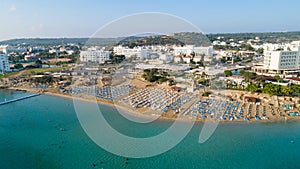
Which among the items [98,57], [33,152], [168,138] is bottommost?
[33,152]

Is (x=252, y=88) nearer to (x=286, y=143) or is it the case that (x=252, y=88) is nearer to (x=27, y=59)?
(x=286, y=143)

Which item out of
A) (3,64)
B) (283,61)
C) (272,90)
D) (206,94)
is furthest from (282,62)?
(3,64)

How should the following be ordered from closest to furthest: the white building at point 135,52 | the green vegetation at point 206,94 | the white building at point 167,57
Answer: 1. the green vegetation at point 206,94
2. the white building at point 167,57
3. the white building at point 135,52

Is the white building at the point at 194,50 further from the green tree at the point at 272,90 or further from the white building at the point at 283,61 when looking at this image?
the green tree at the point at 272,90

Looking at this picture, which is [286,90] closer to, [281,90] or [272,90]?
[281,90]

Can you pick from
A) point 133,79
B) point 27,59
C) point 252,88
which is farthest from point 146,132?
point 27,59

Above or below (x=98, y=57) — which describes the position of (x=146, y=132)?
below


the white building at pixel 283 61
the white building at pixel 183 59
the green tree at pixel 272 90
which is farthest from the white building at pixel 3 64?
the white building at pixel 283 61

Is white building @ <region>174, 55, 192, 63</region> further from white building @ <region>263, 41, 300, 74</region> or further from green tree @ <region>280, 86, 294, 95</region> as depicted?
green tree @ <region>280, 86, 294, 95</region>

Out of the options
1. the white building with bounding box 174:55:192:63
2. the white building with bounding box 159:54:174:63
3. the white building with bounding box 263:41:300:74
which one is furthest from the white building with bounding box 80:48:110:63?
the white building with bounding box 263:41:300:74
